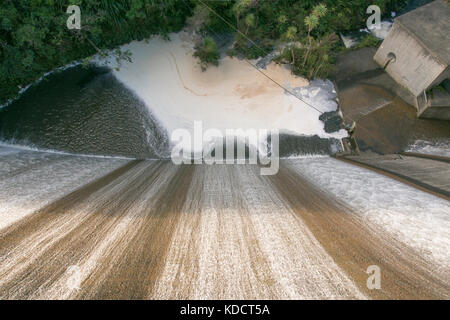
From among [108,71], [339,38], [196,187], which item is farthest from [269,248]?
[339,38]

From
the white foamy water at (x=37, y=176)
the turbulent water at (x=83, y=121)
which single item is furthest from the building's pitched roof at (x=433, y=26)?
the white foamy water at (x=37, y=176)

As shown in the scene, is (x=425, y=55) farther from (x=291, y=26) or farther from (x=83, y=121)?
(x=83, y=121)

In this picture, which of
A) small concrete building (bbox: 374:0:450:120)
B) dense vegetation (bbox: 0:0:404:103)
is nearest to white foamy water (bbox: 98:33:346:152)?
dense vegetation (bbox: 0:0:404:103)

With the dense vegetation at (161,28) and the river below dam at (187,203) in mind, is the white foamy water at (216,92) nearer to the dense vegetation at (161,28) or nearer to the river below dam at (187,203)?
the river below dam at (187,203)

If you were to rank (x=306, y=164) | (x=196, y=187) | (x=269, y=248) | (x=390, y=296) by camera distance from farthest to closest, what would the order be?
(x=306, y=164)
(x=196, y=187)
(x=269, y=248)
(x=390, y=296)

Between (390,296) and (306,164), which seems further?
(306,164)
